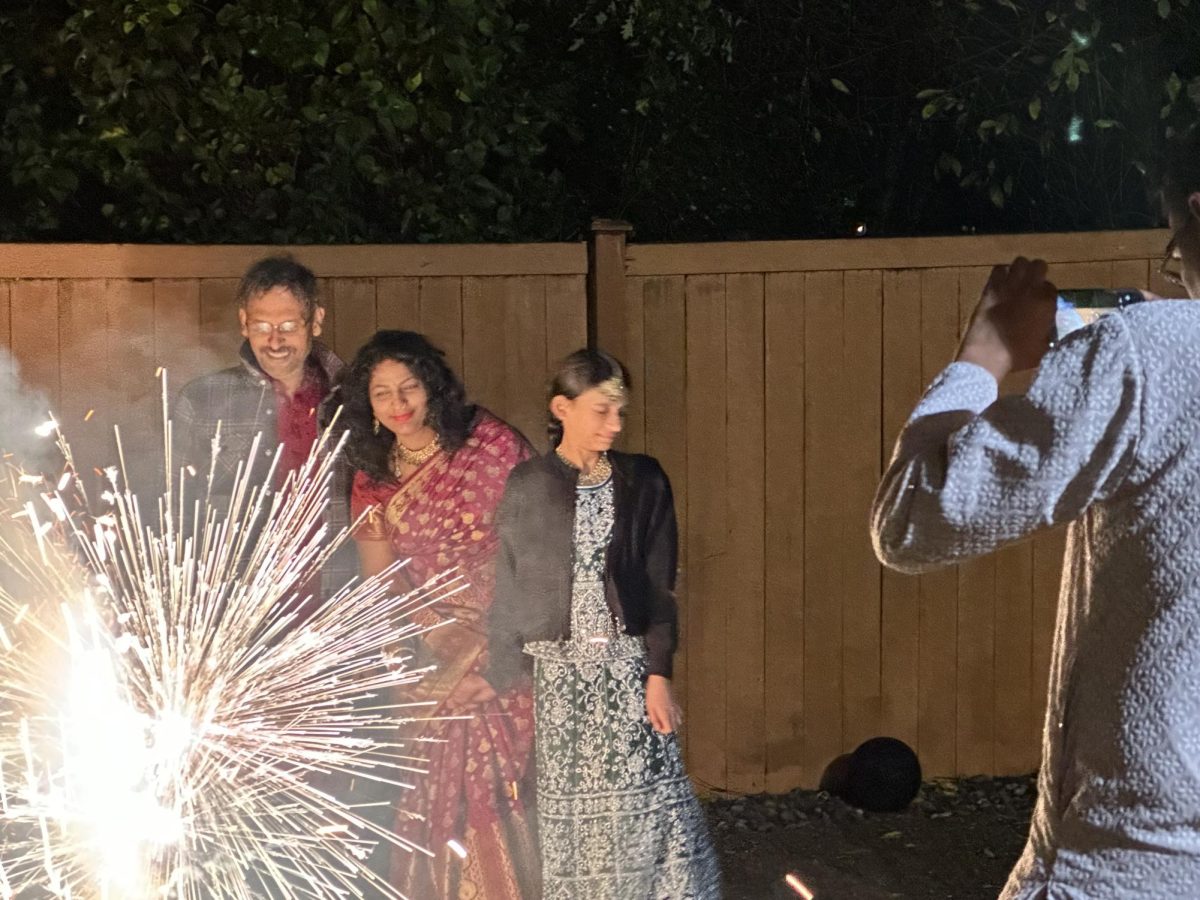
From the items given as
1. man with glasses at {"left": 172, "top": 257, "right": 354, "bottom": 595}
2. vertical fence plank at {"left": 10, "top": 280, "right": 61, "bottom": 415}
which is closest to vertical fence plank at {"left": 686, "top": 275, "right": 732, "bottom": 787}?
man with glasses at {"left": 172, "top": 257, "right": 354, "bottom": 595}

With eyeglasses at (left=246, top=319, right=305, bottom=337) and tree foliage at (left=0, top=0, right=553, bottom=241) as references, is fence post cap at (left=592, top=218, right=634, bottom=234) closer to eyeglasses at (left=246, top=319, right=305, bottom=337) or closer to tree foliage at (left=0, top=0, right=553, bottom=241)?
tree foliage at (left=0, top=0, right=553, bottom=241)

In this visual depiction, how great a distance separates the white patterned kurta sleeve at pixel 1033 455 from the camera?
1.60 meters

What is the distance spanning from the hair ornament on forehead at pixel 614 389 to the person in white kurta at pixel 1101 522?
8.84ft

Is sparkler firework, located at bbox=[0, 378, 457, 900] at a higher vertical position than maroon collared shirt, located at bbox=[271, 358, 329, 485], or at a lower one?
lower

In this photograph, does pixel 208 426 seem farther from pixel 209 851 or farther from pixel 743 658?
pixel 743 658

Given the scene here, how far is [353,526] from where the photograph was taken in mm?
4648

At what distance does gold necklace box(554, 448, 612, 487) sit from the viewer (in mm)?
4414

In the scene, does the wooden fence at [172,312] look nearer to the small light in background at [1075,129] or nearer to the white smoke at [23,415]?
the white smoke at [23,415]

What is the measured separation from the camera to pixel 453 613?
460 centimetres

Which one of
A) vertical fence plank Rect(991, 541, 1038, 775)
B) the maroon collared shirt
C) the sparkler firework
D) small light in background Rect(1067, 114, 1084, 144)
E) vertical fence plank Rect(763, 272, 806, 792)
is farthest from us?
small light in background Rect(1067, 114, 1084, 144)

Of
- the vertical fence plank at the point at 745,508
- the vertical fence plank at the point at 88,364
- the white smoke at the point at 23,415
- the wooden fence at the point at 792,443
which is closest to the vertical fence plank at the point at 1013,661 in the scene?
the wooden fence at the point at 792,443

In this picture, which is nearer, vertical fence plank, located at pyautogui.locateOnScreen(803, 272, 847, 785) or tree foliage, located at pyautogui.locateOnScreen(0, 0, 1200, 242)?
vertical fence plank, located at pyautogui.locateOnScreen(803, 272, 847, 785)

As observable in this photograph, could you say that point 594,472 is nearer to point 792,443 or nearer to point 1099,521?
point 792,443

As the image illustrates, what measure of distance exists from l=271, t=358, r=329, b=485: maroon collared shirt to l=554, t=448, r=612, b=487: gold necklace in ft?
2.67
